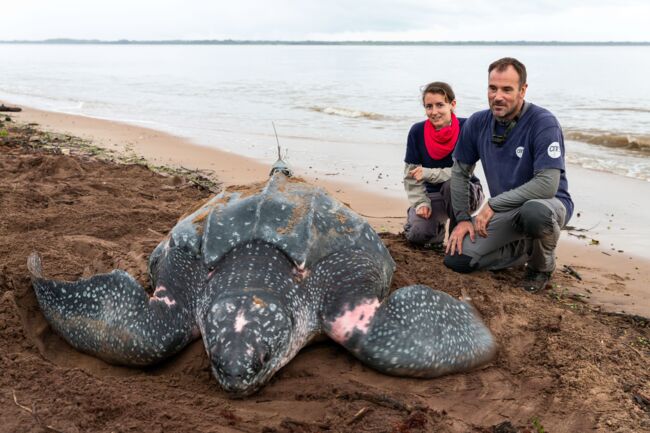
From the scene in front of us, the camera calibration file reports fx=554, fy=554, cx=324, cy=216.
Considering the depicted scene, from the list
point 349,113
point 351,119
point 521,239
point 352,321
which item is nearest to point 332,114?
point 349,113

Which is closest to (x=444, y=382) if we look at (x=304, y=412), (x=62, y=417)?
(x=304, y=412)

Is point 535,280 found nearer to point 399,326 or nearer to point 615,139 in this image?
point 399,326

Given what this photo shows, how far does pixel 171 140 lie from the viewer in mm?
9273

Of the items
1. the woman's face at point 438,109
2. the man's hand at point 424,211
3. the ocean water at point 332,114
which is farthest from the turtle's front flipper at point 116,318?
the ocean water at point 332,114

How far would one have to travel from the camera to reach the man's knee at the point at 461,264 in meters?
3.89

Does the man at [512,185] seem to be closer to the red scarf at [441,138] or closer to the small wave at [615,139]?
the red scarf at [441,138]

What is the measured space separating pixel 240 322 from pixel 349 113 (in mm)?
12345

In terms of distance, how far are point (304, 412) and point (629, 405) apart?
1383 mm

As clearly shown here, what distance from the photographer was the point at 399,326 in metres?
2.58

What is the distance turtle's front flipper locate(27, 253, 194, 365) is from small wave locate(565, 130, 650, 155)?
353 inches

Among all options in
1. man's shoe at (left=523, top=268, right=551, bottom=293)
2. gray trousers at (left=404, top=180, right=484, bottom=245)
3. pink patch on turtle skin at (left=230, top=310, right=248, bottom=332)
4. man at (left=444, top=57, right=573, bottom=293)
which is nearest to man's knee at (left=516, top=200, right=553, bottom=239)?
man at (left=444, top=57, right=573, bottom=293)

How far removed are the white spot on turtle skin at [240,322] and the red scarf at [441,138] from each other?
257 cm

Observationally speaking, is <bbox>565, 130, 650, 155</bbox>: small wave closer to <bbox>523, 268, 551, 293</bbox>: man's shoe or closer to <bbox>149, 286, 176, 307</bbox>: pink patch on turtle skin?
<bbox>523, 268, 551, 293</bbox>: man's shoe

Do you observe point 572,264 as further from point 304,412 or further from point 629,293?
point 304,412
